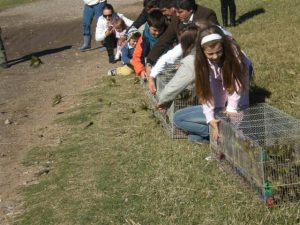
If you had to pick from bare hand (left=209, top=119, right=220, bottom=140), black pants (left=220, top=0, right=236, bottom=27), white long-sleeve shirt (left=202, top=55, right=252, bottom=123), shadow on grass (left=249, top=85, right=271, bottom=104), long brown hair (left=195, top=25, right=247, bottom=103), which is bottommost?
black pants (left=220, top=0, right=236, bottom=27)

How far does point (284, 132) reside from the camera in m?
4.91

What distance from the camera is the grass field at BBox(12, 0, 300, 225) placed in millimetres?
4555

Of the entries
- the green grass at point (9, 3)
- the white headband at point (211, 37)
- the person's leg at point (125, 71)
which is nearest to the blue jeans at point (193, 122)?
the white headband at point (211, 37)

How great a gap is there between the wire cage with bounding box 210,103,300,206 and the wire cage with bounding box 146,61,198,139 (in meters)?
0.79

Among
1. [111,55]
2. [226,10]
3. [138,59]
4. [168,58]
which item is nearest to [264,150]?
[168,58]

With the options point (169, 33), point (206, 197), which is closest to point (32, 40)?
point (169, 33)

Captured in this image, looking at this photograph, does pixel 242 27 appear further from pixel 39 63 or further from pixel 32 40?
pixel 32 40

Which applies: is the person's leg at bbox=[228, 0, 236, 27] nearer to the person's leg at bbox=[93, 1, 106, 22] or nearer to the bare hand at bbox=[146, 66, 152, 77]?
the person's leg at bbox=[93, 1, 106, 22]

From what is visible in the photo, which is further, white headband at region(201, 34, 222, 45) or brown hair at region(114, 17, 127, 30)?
brown hair at region(114, 17, 127, 30)

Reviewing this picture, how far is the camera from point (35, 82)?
36.9 feet

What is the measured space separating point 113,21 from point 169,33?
4019 mm

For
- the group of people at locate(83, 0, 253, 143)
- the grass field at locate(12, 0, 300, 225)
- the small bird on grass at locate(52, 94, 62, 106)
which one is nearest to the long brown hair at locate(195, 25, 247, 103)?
the group of people at locate(83, 0, 253, 143)

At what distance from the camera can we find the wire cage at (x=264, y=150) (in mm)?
4371

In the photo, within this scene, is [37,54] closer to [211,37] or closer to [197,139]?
[197,139]
